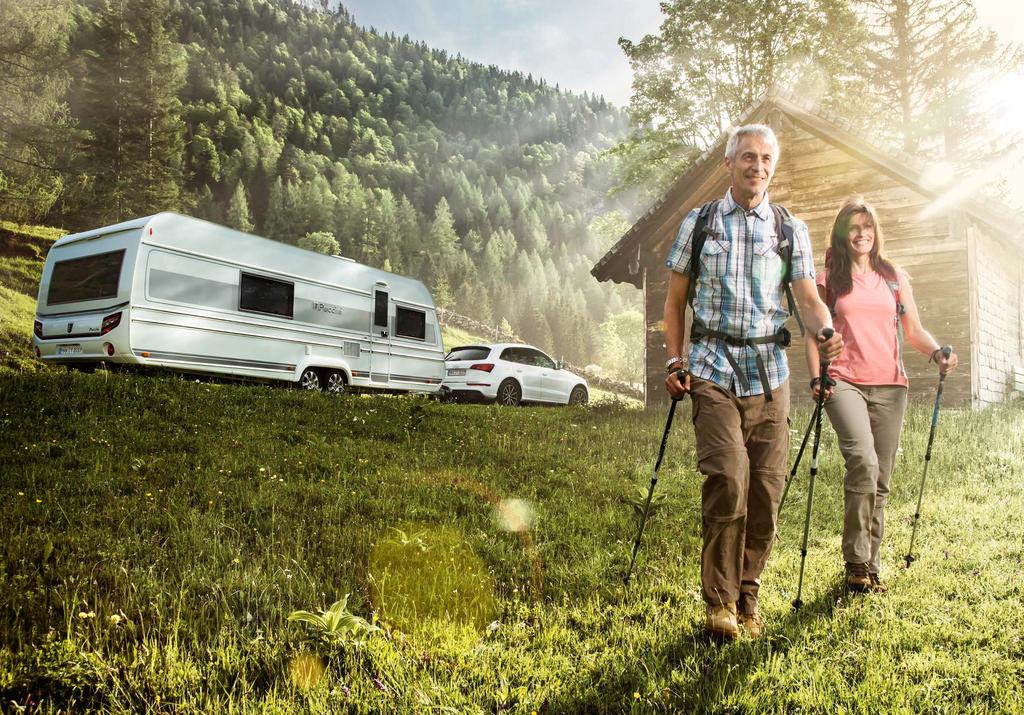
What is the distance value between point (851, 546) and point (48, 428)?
24.9ft

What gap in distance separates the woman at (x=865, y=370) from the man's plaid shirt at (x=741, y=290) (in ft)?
1.93

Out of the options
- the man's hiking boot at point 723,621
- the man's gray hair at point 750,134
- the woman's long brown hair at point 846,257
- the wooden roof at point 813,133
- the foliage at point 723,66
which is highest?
the foliage at point 723,66

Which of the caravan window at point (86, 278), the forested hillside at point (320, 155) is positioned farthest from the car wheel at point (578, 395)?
the forested hillside at point (320, 155)

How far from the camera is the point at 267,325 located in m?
12.4

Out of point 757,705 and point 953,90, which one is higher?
point 953,90

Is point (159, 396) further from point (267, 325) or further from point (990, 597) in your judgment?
point (990, 597)

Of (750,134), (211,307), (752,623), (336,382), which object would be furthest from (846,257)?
(336,382)

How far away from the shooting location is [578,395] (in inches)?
760

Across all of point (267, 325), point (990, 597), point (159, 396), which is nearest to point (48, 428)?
point (159, 396)

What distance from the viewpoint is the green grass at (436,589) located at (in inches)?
102

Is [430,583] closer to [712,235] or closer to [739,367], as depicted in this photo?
[739,367]

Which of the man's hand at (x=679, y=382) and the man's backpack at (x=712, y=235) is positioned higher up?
the man's backpack at (x=712, y=235)

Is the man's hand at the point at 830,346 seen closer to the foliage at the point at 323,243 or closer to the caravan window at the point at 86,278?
the caravan window at the point at 86,278

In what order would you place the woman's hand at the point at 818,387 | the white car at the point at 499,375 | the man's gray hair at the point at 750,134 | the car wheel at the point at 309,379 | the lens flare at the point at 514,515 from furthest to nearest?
1. the white car at the point at 499,375
2. the car wheel at the point at 309,379
3. the lens flare at the point at 514,515
4. the woman's hand at the point at 818,387
5. the man's gray hair at the point at 750,134
